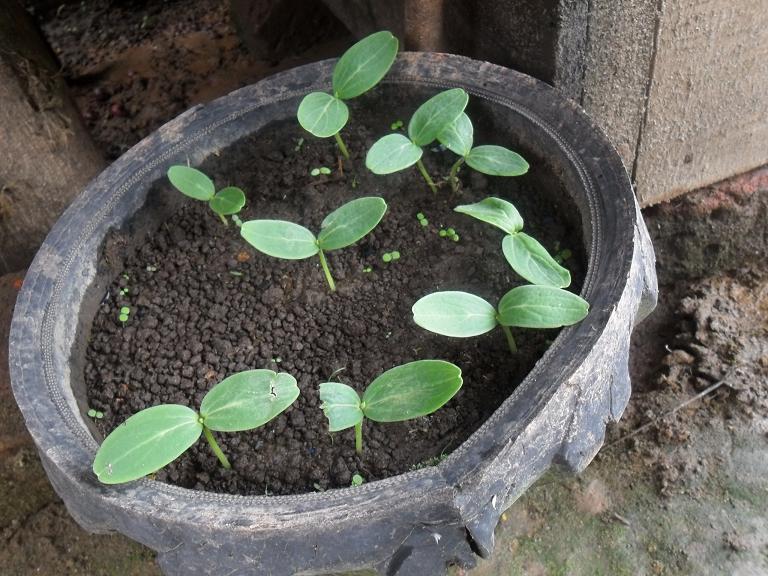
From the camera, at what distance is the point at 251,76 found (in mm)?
1947

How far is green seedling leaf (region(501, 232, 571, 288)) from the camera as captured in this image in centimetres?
83

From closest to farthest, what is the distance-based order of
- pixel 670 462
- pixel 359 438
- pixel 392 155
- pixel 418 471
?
pixel 418 471, pixel 359 438, pixel 392 155, pixel 670 462

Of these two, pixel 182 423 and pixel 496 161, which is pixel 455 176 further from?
pixel 182 423

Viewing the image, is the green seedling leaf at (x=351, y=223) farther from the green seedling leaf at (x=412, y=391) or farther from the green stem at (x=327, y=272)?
the green seedling leaf at (x=412, y=391)

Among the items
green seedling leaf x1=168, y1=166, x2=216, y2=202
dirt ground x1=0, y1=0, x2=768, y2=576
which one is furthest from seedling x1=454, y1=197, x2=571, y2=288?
dirt ground x1=0, y1=0, x2=768, y2=576

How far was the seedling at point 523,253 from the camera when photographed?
0.84m

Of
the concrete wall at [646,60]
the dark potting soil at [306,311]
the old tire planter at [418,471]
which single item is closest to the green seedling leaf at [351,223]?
the dark potting soil at [306,311]

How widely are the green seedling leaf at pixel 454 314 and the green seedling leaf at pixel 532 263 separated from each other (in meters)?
0.05

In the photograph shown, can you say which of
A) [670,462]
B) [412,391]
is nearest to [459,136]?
[412,391]

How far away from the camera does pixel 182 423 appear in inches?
30.1

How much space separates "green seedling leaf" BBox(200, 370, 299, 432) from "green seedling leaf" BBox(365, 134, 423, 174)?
11.9 inches

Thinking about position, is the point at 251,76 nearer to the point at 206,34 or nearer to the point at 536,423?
the point at 206,34

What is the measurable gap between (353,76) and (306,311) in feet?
1.00

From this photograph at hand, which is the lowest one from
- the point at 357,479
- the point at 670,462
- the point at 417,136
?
the point at 670,462
